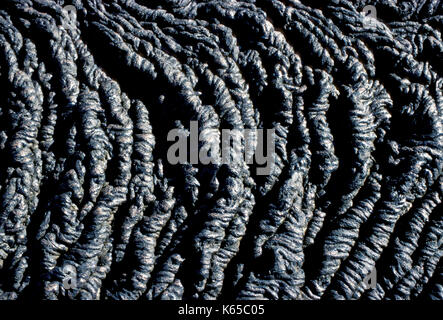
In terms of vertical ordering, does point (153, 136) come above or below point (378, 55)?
below

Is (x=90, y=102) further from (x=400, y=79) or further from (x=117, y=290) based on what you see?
(x=400, y=79)

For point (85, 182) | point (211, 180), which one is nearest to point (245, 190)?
point (211, 180)

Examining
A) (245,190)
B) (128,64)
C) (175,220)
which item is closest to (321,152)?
(245,190)

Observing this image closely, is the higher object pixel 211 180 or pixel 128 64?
pixel 128 64
